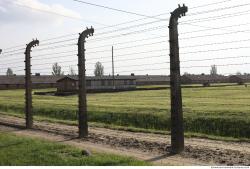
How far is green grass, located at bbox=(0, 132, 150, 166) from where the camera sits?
998 centimetres

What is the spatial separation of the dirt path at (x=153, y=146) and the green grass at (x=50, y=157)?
39.5 inches

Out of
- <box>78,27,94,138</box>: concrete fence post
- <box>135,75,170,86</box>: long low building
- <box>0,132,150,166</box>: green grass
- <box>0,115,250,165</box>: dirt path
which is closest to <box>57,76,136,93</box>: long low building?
<box>135,75,170,86</box>: long low building

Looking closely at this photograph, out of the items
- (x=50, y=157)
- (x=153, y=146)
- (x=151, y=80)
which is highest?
(x=151, y=80)

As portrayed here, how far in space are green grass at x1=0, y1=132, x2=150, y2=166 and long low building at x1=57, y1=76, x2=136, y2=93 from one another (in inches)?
2444

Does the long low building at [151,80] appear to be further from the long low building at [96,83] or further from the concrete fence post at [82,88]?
the concrete fence post at [82,88]

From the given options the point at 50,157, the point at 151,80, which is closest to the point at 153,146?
the point at 50,157

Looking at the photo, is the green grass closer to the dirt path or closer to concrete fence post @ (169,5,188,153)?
the dirt path

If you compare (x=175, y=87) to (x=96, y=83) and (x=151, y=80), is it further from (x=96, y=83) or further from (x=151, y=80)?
(x=151, y=80)

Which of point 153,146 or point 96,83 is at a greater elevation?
point 96,83

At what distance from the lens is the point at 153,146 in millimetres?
13062

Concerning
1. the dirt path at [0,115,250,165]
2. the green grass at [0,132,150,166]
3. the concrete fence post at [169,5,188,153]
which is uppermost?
the concrete fence post at [169,5,188,153]

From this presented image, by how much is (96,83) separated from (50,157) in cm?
7286

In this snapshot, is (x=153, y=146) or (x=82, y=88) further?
(x=82, y=88)

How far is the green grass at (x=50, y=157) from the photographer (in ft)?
32.8
